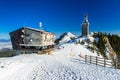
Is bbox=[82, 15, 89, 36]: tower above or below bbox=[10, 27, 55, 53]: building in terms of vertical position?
above

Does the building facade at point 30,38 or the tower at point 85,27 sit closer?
the building facade at point 30,38

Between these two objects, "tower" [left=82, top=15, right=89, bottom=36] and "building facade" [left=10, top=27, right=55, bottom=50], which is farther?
"tower" [left=82, top=15, right=89, bottom=36]

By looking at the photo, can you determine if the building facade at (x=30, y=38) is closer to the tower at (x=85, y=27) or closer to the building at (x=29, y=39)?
the building at (x=29, y=39)

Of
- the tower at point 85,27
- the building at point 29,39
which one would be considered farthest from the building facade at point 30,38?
the tower at point 85,27

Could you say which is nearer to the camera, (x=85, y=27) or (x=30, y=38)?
(x=30, y=38)

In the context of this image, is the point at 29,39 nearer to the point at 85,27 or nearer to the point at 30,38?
the point at 30,38

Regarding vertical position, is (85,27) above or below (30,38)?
above

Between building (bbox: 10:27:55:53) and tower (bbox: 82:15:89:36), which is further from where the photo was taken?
tower (bbox: 82:15:89:36)

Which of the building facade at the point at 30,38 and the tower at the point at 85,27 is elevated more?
the tower at the point at 85,27

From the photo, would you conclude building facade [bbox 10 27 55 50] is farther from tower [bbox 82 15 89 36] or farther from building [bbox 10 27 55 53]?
tower [bbox 82 15 89 36]

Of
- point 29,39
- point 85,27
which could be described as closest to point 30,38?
point 29,39

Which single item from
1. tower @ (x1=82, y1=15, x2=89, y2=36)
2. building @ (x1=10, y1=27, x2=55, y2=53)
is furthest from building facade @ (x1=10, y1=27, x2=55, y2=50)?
tower @ (x1=82, y1=15, x2=89, y2=36)

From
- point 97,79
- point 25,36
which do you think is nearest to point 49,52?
point 25,36

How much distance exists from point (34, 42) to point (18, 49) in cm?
562
